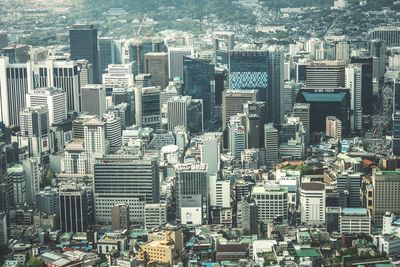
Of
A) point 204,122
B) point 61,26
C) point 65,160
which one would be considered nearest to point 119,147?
point 65,160

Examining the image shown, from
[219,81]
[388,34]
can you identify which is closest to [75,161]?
[219,81]

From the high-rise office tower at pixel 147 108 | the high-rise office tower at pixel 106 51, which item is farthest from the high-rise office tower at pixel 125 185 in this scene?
the high-rise office tower at pixel 106 51

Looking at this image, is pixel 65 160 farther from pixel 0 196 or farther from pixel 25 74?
pixel 25 74

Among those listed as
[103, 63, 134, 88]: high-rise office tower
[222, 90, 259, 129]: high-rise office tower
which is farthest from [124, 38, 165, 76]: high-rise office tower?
[222, 90, 259, 129]: high-rise office tower

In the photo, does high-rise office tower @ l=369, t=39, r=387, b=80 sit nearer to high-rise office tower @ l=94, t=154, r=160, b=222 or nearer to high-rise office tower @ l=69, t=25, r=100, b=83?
high-rise office tower @ l=69, t=25, r=100, b=83

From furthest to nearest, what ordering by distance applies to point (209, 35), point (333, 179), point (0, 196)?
point (209, 35), point (333, 179), point (0, 196)

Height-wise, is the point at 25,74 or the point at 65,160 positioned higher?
the point at 25,74

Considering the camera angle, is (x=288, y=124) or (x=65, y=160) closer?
(x=65, y=160)

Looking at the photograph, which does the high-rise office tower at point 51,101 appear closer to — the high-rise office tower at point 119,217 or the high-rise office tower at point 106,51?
the high-rise office tower at point 106,51
